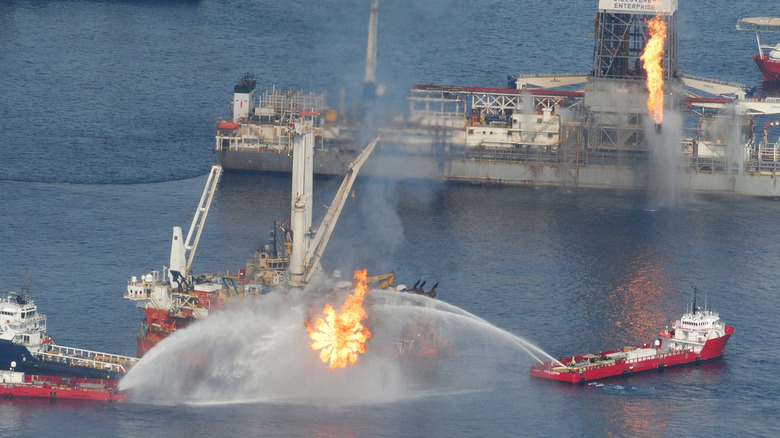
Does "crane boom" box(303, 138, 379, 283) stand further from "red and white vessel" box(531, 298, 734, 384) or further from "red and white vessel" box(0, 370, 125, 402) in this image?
"red and white vessel" box(531, 298, 734, 384)

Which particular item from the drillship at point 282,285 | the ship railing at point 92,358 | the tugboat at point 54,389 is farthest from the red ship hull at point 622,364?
the tugboat at point 54,389

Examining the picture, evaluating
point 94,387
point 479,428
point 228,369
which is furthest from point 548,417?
point 94,387

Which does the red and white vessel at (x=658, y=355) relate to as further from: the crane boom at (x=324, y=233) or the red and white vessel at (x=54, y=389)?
the red and white vessel at (x=54, y=389)

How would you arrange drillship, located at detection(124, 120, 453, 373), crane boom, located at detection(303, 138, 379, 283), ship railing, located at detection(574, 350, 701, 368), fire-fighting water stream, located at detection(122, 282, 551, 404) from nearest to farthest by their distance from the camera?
1. fire-fighting water stream, located at detection(122, 282, 551, 404)
2. drillship, located at detection(124, 120, 453, 373)
3. ship railing, located at detection(574, 350, 701, 368)
4. crane boom, located at detection(303, 138, 379, 283)

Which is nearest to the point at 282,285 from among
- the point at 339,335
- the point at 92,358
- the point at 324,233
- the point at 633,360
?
the point at 324,233

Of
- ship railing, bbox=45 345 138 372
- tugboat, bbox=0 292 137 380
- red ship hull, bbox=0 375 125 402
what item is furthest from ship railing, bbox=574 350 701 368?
red ship hull, bbox=0 375 125 402

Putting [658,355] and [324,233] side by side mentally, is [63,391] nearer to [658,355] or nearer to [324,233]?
[324,233]

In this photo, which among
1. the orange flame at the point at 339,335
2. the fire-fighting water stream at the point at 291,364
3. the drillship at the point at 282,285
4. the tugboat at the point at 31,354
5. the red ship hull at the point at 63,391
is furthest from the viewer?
the drillship at the point at 282,285
